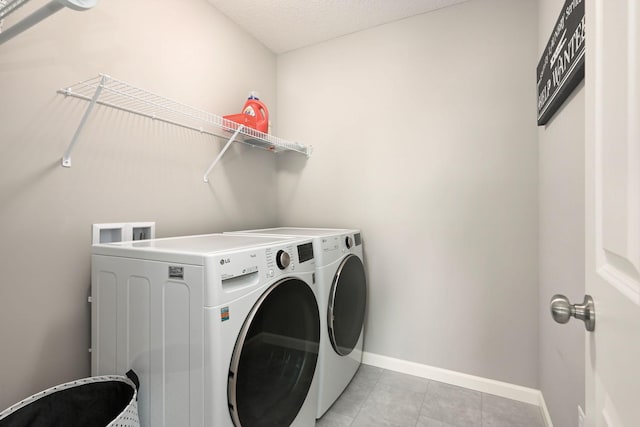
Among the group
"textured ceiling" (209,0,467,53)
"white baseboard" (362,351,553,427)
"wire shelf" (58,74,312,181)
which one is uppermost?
"textured ceiling" (209,0,467,53)

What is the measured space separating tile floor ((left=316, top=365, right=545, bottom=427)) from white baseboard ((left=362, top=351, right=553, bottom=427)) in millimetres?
33

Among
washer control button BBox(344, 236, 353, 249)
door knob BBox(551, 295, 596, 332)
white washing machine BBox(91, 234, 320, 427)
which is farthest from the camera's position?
washer control button BBox(344, 236, 353, 249)

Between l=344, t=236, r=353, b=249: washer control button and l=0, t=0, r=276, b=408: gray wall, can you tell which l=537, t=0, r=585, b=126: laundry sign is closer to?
l=344, t=236, r=353, b=249: washer control button

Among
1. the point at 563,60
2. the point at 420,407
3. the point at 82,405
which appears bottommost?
the point at 420,407

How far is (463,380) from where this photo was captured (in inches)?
73.3

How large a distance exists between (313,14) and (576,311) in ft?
7.20

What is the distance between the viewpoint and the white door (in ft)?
1.28

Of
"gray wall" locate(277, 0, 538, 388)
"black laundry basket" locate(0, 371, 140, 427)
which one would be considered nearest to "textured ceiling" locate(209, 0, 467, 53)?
"gray wall" locate(277, 0, 538, 388)

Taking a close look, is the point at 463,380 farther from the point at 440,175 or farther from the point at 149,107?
the point at 149,107

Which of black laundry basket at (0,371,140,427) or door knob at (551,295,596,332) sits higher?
door knob at (551,295,596,332)

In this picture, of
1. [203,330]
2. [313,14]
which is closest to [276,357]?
[203,330]

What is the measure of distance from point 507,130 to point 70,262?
2369 mm

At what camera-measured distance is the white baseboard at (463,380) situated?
5.56ft

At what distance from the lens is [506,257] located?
5.77 ft
